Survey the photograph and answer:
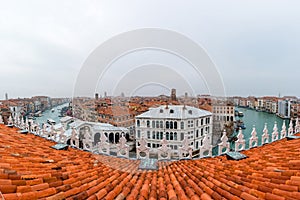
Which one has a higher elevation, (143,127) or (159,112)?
(159,112)

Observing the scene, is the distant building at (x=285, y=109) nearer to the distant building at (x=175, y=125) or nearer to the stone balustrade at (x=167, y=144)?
the distant building at (x=175, y=125)

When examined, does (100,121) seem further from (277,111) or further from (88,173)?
(277,111)

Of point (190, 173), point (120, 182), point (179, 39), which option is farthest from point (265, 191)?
point (179, 39)

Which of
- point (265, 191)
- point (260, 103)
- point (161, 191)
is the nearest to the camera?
point (265, 191)

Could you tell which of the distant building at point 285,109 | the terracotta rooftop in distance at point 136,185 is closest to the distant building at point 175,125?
the terracotta rooftop in distance at point 136,185

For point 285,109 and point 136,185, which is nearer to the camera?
point 136,185

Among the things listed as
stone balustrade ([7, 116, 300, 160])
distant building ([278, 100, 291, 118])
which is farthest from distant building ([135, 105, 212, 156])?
distant building ([278, 100, 291, 118])

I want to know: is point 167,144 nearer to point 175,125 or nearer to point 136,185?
point 136,185

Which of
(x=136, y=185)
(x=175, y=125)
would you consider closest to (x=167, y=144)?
(x=136, y=185)

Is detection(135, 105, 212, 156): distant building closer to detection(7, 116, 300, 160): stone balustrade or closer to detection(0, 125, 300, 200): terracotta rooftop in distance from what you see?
detection(7, 116, 300, 160): stone balustrade
